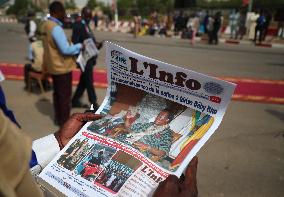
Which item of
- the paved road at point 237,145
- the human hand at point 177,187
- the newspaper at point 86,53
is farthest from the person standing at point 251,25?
the human hand at point 177,187

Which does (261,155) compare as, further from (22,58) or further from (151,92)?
(22,58)

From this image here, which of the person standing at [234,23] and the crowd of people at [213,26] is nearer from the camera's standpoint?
the crowd of people at [213,26]

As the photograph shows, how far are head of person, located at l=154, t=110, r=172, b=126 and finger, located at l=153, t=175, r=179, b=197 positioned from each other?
11.2 inches

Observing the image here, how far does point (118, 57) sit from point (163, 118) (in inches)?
12.7

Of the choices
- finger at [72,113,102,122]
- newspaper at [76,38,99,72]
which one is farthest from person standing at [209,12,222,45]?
finger at [72,113,102,122]

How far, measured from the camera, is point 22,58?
1129 cm

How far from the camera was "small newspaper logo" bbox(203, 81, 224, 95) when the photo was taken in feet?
3.96

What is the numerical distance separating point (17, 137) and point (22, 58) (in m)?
11.4

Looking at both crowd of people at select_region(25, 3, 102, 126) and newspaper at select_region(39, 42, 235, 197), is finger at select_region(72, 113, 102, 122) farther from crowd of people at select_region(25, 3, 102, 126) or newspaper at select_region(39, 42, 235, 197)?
crowd of people at select_region(25, 3, 102, 126)

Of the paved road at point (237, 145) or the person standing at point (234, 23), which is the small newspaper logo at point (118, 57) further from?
the person standing at point (234, 23)

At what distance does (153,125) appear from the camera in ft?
4.55

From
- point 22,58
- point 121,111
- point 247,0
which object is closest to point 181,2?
point 247,0

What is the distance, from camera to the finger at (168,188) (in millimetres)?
1099

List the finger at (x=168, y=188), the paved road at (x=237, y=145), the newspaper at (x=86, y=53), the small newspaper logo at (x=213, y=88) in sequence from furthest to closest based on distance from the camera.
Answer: the newspaper at (x=86, y=53) < the paved road at (x=237, y=145) < the small newspaper logo at (x=213, y=88) < the finger at (x=168, y=188)
